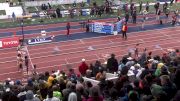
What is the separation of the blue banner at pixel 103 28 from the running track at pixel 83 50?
704mm

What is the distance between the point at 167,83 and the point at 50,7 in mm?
26379

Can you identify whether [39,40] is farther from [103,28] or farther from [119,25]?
[119,25]

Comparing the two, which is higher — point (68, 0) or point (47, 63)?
point (68, 0)

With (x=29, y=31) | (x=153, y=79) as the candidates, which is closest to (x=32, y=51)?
(x=29, y=31)

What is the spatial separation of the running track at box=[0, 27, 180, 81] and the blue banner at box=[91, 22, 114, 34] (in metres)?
0.70

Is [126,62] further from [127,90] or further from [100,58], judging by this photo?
[100,58]

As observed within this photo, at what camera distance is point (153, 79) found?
32.7 ft

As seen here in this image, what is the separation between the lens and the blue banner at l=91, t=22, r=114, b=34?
2867cm

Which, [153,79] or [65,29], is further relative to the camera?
[65,29]

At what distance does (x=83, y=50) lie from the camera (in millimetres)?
25266

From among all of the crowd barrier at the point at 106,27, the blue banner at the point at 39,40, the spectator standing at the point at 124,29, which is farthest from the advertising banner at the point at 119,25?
the blue banner at the point at 39,40

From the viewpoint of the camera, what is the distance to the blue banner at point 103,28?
2867cm

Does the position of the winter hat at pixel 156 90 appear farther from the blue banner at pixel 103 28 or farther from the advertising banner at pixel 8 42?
the blue banner at pixel 103 28

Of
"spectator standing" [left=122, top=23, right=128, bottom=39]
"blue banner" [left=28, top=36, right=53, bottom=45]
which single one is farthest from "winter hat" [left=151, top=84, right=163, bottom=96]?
"blue banner" [left=28, top=36, right=53, bottom=45]
